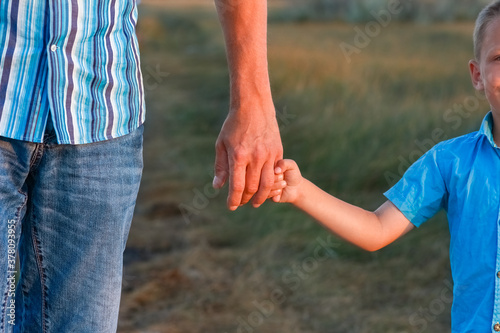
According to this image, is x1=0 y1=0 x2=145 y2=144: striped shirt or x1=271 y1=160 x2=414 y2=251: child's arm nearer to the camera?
x1=0 y1=0 x2=145 y2=144: striped shirt

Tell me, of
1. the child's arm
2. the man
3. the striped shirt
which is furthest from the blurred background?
the striped shirt

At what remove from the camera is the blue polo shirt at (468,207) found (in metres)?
1.53

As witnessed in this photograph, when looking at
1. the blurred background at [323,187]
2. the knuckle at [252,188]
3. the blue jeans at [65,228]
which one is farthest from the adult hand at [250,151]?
the blurred background at [323,187]

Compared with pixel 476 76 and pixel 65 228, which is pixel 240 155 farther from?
pixel 476 76

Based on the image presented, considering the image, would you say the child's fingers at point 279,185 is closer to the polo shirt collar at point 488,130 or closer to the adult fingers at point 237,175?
the adult fingers at point 237,175

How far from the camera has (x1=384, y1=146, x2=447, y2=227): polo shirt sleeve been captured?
1.63 m

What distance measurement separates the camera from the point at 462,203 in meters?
1.58

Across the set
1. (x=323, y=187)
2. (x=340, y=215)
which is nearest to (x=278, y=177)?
(x=340, y=215)

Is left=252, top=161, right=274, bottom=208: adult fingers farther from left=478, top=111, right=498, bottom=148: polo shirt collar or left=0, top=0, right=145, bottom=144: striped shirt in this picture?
left=478, top=111, right=498, bottom=148: polo shirt collar

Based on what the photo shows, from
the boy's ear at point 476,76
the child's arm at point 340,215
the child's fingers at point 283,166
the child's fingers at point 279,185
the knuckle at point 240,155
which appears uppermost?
the boy's ear at point 476,76

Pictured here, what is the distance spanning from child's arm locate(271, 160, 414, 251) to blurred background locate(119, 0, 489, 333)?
1.66 meters

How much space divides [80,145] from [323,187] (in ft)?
10.8

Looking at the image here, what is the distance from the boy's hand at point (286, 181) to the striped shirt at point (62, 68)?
1.10 feet

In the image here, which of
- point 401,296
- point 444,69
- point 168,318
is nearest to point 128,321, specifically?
point 168,318
